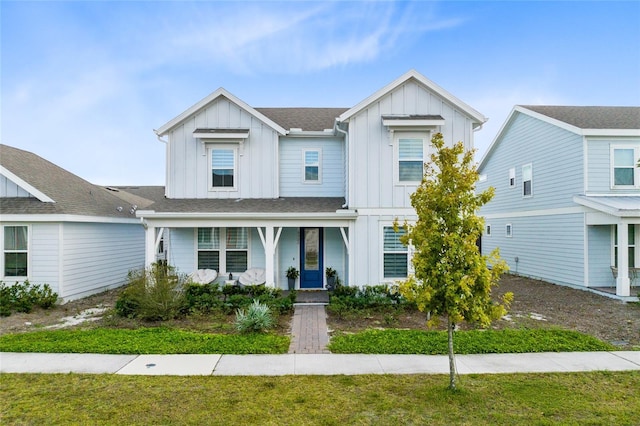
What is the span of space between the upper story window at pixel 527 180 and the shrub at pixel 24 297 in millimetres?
19514

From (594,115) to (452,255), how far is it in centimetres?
1530

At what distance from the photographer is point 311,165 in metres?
13.1

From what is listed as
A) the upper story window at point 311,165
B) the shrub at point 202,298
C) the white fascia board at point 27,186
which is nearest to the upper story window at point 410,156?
the upper story window at point 311,165

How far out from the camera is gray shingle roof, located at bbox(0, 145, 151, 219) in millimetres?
11375

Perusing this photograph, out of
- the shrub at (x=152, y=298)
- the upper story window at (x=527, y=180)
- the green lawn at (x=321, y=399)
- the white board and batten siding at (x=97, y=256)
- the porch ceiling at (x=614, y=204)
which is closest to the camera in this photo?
the green lawn at (x=321, y=399)

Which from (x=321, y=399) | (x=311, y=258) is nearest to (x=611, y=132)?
(x=311, y=258)

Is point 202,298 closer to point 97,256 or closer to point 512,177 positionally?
point 97,256

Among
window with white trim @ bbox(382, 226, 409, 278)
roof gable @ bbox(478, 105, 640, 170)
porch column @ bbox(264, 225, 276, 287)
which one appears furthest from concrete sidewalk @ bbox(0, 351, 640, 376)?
roof gable @ bbox(478, 105, 640, 170)

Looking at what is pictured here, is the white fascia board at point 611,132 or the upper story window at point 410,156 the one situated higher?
the white fascia board at point 611,132

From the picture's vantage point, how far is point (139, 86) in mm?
18016

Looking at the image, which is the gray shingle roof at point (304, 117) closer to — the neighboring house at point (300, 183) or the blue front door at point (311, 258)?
the neighboring house at point (300, 183)

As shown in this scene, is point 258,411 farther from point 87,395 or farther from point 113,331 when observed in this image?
point 113,331

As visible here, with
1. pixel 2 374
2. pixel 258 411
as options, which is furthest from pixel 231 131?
pixel 258 411

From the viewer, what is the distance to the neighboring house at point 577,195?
12906 mm
